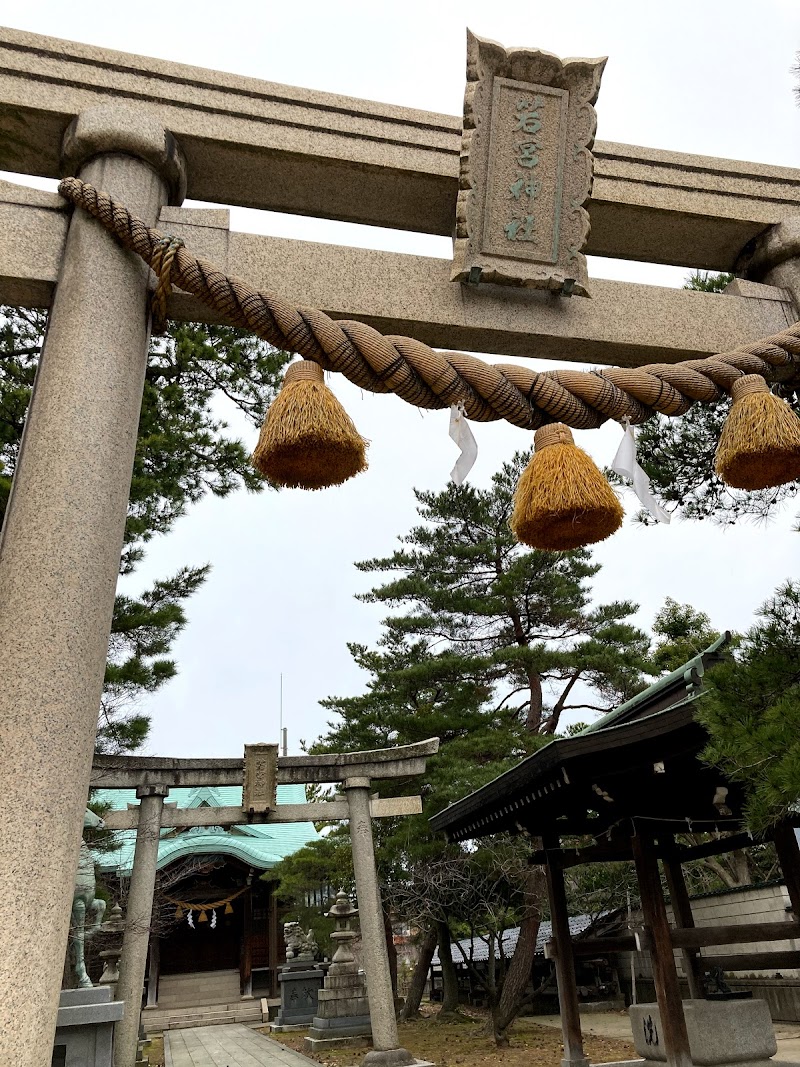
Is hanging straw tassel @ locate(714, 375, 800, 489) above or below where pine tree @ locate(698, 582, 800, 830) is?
above

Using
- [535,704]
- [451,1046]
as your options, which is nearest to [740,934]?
[451,1046]

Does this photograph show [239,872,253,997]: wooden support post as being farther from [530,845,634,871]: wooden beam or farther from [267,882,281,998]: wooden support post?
[530,845,634,871]: wooden beam

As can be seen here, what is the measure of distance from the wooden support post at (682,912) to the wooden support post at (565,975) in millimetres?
1094

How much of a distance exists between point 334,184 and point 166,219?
91 centimetres

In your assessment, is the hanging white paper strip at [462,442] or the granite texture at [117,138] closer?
the hanging white paper strip at [462,442]

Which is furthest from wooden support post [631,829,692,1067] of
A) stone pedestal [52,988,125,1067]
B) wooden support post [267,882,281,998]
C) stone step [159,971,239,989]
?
stone step [159,971,239,989]

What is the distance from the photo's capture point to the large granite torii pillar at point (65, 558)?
7.17 feet

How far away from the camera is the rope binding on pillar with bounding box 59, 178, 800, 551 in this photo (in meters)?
2.60

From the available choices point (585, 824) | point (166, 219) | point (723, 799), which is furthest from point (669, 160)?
point (585, 824)

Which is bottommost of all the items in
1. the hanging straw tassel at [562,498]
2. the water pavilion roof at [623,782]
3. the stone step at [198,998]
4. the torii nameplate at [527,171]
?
the stone step at [198,998]

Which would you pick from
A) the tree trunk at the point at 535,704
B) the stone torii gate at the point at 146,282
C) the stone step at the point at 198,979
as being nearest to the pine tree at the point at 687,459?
the stone torii gate at the point at 146,282

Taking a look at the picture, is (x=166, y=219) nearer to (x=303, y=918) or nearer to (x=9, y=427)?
(x=9, y=427)

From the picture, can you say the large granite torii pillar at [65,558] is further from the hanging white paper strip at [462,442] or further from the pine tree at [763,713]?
the pine tree at [763,713]

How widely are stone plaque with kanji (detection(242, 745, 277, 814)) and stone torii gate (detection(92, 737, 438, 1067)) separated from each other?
15mm
